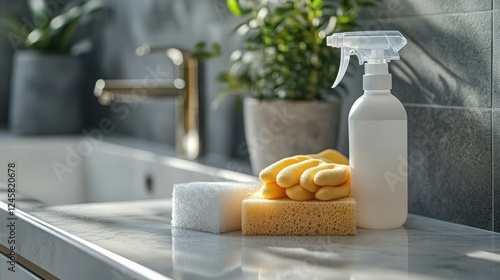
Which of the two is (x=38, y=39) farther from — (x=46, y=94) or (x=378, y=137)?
(x=378, y=137)

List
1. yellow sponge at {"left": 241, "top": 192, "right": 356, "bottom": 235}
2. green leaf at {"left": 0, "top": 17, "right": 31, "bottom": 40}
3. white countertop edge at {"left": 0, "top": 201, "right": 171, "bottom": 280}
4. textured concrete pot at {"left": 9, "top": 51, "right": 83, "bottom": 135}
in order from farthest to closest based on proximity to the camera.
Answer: green leaf at {"left": 0, "top": 17, "right": 31, "bottom": 40}
textured concrete pot at {"left": 9, "top": 51, "right": 83, "bottom": 135}
yellow sponge at {"left": 241, "top": 192, "right": 356, "bottom": 235}
white countertop edge at {"left": 0, "top": 201, "right": 171, "bottom": 280}

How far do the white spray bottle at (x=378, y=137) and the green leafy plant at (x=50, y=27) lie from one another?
150cm

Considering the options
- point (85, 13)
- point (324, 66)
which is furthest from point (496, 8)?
point (85, 13)

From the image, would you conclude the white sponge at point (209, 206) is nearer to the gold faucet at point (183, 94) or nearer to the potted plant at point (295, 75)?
the potted plant at point (295, 75)

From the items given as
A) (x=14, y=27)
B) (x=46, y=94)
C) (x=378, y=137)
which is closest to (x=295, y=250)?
(x=378, y=137)

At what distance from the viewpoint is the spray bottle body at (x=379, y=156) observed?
1.08 m

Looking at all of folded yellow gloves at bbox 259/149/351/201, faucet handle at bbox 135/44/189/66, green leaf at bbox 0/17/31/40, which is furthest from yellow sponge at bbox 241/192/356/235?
green leaf at bbox 0/17/31/40

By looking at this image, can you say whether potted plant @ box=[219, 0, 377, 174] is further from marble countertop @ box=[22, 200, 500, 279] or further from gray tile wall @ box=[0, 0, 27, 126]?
gray tile wall @ box=[0, 0, 27, 126]

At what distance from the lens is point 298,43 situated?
1.43m

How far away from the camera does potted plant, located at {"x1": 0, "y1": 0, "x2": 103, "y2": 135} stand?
7.92 ft

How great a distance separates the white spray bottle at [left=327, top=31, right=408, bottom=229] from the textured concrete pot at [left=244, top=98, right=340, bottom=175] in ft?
1.16

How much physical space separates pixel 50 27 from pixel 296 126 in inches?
46.9

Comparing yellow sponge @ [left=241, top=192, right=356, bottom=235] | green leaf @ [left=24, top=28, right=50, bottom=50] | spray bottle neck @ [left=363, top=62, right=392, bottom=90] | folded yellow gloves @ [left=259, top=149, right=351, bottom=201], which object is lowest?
yellow sponge @ [left=241, top=192, right=356, bottom=235]

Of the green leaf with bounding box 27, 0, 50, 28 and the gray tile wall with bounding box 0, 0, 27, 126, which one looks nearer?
the green leaf with bounding box 27, 0, 50, 28
